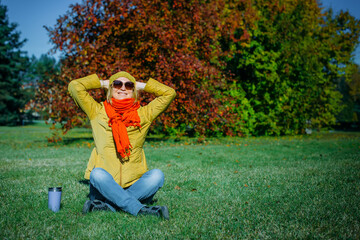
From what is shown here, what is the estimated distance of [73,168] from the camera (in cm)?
618

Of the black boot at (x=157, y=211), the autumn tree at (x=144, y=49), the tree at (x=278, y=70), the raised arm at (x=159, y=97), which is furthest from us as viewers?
the tree at (x=278, y=70)

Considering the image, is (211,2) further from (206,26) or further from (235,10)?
(206,26)

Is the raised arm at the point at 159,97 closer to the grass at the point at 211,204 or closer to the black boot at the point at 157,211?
the black boot at the point at 157,211

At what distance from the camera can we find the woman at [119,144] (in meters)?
3.23

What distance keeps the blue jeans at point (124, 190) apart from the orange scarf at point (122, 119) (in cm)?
33

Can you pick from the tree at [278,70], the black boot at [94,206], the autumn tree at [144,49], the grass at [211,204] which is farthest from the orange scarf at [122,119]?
the tree at [278,70]

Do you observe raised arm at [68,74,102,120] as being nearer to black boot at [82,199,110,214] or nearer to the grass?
black boot at [82,199,110,214]

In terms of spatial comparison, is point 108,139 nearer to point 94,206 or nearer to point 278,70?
point 94,206

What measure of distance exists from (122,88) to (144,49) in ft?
25.0

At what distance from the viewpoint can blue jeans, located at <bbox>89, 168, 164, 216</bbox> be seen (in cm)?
314

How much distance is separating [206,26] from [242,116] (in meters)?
5.76

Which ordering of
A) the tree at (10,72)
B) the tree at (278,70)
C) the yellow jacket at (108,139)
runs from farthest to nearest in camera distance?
the tree at (10,72)
the tree at (278,70)
the yellow jacket at (108,139)

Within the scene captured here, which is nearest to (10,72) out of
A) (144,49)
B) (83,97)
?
(144,49)

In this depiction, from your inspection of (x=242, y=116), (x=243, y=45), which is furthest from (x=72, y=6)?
(x=242, y=116)
